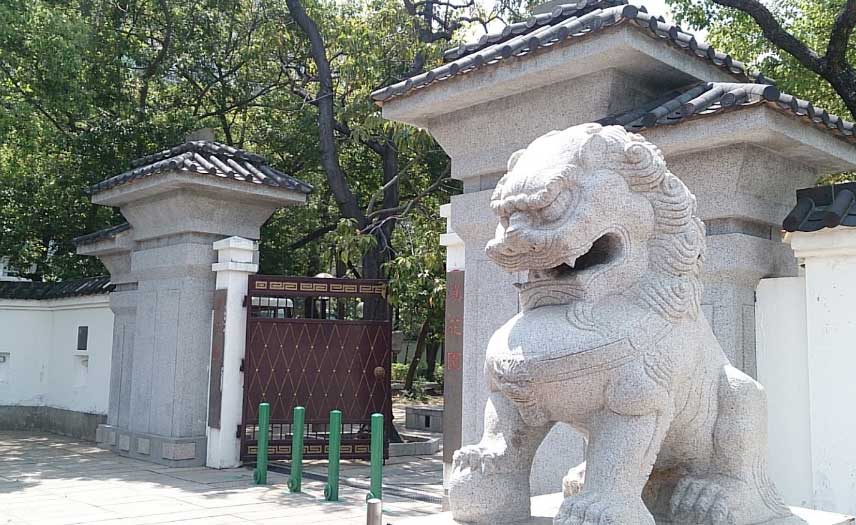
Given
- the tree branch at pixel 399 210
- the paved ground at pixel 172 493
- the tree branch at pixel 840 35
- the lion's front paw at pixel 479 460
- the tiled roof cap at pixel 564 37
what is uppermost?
the tree branch at pixel 840 35

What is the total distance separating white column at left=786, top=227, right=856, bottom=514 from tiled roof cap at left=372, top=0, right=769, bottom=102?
162 centimetres

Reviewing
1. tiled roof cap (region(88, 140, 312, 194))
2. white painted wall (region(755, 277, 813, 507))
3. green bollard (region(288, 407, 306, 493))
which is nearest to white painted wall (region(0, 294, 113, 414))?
tiled roof cap (region(88, 140, 312, 194))

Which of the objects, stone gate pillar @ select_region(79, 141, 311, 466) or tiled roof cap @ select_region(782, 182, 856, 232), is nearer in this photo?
tiled roof cap @ select_region(782, 182, 856, 232)

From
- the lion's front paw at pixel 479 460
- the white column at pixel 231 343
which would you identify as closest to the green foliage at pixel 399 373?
the white column at pixel 231 343

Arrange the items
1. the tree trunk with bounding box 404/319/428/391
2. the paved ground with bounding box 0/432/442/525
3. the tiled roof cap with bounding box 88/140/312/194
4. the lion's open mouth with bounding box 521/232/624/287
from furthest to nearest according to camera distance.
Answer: the tree trunk with bounding box 404/319/428/391
the tiled roof cap with bounding box 88/140/312/194
the paved ground with bounding box 0/432/442/525
the lion's open mouth with bounding box 521/232/624/287

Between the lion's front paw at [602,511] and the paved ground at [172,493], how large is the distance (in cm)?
388

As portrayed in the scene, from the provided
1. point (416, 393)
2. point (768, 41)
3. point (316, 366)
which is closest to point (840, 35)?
point (768, 41)

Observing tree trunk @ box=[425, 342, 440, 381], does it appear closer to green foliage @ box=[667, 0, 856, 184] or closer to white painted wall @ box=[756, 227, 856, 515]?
green foliage @ box=[667, 0, 856, 184]

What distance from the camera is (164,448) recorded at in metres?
8.90

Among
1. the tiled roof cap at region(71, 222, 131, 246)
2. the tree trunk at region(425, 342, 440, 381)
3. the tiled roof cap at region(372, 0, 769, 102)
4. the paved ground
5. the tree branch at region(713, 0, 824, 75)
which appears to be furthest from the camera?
the tree trunk at region(425, 342, 440, 381)

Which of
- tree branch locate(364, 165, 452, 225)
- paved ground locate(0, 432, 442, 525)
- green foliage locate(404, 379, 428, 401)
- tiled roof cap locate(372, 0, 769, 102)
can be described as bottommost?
paved ground locate(0, 432, 442, 525)

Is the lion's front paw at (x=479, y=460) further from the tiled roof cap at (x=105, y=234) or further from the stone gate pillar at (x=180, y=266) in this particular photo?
the tiled roof cap at (x=105, y=234)

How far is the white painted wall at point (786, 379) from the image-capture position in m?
4.93

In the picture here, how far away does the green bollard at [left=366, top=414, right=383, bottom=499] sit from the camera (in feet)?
20.2
